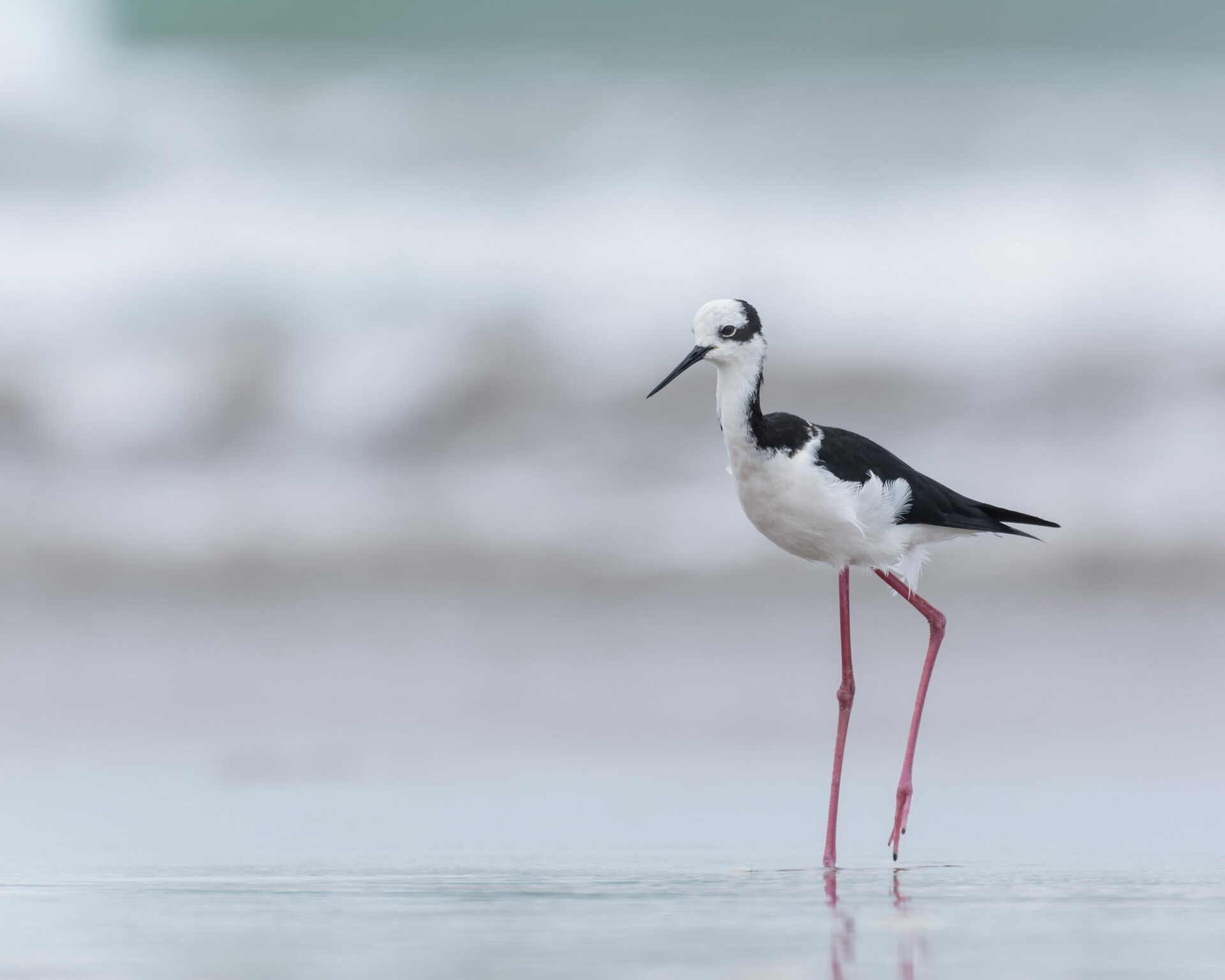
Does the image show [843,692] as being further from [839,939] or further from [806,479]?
[839,939]

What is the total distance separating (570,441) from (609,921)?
1087cm

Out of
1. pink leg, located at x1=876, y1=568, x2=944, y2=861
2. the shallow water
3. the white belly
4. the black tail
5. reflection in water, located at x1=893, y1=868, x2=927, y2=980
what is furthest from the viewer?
the black tail

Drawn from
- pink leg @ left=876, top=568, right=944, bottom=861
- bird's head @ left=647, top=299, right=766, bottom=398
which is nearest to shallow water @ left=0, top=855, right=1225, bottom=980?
pink leg @ left=876, top=568, right=944, bottom=861

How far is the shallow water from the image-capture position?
196 inches

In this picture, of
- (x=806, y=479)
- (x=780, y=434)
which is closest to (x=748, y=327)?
(x=780, y=434)

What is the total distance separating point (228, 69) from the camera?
21.7 meters

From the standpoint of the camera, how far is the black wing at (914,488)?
8.07 m

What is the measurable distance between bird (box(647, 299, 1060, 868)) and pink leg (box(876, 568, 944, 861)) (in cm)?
1

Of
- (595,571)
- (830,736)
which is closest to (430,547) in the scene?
(595,571)

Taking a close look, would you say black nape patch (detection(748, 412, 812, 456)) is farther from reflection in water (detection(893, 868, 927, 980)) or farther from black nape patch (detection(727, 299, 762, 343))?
reflection in water (detection(893, 868, 927, 980))

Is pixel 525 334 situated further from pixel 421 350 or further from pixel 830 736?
pixel 830 736

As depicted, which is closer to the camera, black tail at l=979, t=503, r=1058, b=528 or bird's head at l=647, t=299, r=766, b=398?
bird's head at l=647, t=299, r=766, b=398

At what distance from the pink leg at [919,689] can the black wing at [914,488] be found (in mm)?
399

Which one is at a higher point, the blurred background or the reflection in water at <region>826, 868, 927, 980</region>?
the blurred background
